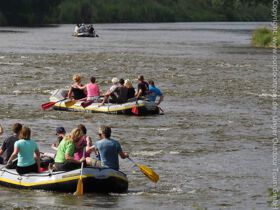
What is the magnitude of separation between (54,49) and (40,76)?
75.4 feet

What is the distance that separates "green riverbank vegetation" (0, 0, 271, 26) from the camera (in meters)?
128

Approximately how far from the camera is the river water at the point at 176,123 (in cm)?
1784

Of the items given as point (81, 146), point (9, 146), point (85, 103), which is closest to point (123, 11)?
point (85, 103)

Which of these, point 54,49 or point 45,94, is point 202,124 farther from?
point 54,49

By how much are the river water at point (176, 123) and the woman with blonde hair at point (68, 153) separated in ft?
1.88

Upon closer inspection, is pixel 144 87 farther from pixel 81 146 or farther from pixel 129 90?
pixel 81 146

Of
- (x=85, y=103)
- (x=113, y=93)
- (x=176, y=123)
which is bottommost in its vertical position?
(x=176, y=123)

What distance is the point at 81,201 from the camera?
17156mm

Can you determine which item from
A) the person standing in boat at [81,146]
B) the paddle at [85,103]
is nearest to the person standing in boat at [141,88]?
the paddle at [85,103]

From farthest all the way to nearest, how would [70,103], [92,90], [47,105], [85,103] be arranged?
[47,105], [70,103], [85,103], [92,90]

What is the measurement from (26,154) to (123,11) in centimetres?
13444

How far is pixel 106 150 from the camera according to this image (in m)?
17.8

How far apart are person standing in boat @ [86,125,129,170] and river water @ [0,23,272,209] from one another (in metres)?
0.65

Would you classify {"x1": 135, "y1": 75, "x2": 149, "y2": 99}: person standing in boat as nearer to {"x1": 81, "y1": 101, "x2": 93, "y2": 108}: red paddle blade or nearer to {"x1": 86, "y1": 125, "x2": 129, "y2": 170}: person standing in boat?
{"x1": 81, "y1": 101, "x2": 93, "y2": 108}: red paddle blade
